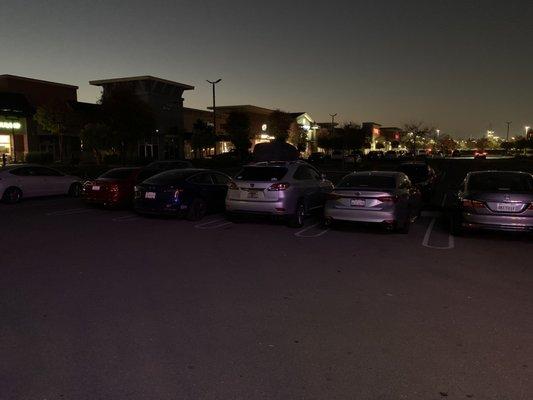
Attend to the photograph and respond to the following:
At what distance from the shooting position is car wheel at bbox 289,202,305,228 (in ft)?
37.5

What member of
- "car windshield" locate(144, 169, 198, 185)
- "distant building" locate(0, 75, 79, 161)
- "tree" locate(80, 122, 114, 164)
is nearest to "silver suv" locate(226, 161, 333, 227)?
"car windshield" locate(144, 169, 198, 185)

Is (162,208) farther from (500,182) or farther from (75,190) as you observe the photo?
(500,182)

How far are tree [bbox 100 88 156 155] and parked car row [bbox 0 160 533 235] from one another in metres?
22.8

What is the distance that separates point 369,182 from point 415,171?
20.8 feet

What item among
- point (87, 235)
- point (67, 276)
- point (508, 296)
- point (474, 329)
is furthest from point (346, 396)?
point (87, 235)

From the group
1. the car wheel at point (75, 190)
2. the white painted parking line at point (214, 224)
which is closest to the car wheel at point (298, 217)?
the white painted parking line at point (214, 224)

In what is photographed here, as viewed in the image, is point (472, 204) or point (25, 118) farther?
point (25, 118)

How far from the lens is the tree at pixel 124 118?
3659 centimetres

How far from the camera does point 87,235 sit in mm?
10391

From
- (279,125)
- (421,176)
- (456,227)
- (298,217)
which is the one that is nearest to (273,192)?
(298,217)

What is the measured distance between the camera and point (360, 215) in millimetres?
10250

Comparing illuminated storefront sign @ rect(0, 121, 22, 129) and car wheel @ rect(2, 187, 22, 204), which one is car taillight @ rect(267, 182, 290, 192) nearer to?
car wheel @ rect(2, 187, 22, 204)

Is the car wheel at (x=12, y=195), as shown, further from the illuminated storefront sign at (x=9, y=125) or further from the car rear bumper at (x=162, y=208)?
the illuminated storefront sign at (x=9, y=125)

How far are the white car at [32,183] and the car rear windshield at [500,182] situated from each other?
564 inches
